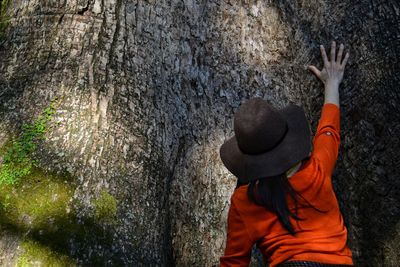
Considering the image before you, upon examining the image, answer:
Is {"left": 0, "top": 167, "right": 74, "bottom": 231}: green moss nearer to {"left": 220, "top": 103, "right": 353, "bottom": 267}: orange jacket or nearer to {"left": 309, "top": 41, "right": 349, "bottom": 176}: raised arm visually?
{"left": 220, "top": 103, "right": 353, "bottom": 267}: orange jacket

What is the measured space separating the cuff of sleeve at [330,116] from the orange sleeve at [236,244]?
2.37 feet

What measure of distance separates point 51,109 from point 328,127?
5.24 ft

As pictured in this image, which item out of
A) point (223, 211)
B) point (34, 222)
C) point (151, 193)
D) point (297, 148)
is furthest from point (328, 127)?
point (34, 222)

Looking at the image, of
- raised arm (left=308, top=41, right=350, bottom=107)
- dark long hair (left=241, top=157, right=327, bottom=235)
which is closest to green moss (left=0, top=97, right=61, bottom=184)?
dark long hair (left=241, top=157, right=327, bottom=235)

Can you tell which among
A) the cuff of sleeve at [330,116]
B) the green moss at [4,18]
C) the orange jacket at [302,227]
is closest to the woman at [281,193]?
the orange jacket at [302,227]

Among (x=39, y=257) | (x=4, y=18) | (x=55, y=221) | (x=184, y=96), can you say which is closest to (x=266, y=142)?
(x=184, y=96)

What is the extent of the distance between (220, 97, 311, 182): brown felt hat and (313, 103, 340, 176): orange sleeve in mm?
246

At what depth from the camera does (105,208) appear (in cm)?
286

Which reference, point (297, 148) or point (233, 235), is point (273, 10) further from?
point (233, 235)

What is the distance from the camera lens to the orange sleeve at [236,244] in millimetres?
2773

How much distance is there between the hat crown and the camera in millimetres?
2514

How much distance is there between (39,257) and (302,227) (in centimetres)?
136

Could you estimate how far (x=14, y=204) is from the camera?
2.81 meters

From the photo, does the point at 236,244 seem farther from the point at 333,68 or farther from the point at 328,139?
the point at 333,68
